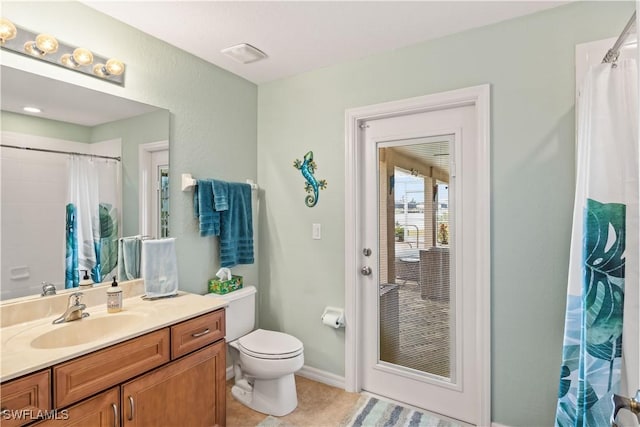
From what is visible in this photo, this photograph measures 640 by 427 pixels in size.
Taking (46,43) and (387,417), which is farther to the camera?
(387,417)

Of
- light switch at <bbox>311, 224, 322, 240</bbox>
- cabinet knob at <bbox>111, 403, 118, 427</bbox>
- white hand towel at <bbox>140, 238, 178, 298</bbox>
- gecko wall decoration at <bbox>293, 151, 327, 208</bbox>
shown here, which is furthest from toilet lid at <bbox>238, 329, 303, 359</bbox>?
gecko wall decoration at <bbox>293, 151, 327, 208</bbox>

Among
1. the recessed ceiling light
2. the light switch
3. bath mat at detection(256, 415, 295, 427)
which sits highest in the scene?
the recessed ceiling light

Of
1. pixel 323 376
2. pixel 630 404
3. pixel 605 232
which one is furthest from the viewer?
pixel 323 376

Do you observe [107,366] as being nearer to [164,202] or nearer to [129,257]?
[129,257]

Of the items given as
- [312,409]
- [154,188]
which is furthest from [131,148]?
[312,409]

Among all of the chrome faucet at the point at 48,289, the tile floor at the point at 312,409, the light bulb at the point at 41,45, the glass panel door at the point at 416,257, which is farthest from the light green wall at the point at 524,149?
the chrome faucet at the point at 48,289

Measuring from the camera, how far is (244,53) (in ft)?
7.50

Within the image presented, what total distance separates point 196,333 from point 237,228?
37.1 inches

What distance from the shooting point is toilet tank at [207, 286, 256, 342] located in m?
2.40

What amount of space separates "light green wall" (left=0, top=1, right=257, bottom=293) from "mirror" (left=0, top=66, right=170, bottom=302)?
89 mm

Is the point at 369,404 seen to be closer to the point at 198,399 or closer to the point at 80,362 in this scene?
the point at 198,399

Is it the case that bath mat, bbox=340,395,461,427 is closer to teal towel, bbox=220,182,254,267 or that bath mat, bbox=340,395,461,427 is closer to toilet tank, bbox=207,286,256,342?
toilet tank, bbox=207,286,256,342

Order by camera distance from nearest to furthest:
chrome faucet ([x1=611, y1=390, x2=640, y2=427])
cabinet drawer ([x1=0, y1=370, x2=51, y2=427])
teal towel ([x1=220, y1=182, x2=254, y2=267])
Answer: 1. chrome faucet ([x1=611, y1=390, x2=640, y2=427])
2. cabinet drawer ([x1=0, y1=370, x2=51, y2=427])
3. teal towel ([x1=220, y1=182, x2=254, y2=267])

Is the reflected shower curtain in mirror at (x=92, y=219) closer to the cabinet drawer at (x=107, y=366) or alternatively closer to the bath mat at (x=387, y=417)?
the cabinet drawer at (x=107, y=366)
